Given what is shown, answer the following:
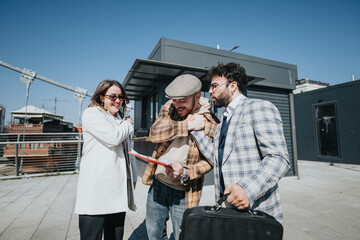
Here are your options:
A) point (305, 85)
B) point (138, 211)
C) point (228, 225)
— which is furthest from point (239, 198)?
point (305, 85)

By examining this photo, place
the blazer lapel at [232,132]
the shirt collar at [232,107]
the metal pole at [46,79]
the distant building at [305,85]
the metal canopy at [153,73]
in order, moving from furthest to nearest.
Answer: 1. the distant building at [305,85]
2. the metal pole at [46,79]
3. the metal canopy at [153,73]
4. the shirt collar at [232,107]
5. the blazer lapel at [232,132]

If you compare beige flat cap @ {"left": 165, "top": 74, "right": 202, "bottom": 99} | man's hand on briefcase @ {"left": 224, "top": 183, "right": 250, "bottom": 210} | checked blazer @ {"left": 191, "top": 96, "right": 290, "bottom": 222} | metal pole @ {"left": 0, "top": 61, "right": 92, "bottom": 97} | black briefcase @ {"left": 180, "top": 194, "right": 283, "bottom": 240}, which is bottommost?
black briefcase @ {"left": 180, "top": 194, "right": 283, "bottom": 240}

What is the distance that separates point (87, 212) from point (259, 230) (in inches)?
52.0

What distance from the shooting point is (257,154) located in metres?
1.37

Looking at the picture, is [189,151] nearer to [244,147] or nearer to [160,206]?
[244,147]

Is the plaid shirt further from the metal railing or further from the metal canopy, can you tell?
the metal railing

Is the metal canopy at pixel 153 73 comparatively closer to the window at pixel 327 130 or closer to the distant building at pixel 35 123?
the distant building at pixel 35 123

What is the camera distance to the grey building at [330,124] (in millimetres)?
12266

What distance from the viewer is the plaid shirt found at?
1.65 metres

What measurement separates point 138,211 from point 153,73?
423 centimetres

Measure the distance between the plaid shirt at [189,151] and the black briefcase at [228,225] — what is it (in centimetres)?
55

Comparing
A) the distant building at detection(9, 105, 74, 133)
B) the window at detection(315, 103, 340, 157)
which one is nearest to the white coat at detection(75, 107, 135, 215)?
the distant building at detection(9, 105, 74, 133)

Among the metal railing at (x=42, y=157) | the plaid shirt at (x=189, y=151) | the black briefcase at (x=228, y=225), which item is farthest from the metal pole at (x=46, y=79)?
the black briefcase at (x=228, y=225)

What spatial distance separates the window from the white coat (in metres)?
16.1
